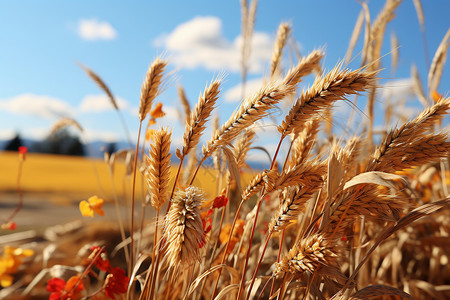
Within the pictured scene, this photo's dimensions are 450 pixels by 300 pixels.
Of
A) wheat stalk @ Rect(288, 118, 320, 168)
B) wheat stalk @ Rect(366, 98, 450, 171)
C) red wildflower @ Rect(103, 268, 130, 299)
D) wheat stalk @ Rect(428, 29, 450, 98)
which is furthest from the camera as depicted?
wheat stalk @ Rect(428, 29, 450, 98)

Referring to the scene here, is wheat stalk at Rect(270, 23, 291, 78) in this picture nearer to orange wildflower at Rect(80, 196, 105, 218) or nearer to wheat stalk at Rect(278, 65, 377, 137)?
wheat stalk at Rect(278, 65, 377, 137)

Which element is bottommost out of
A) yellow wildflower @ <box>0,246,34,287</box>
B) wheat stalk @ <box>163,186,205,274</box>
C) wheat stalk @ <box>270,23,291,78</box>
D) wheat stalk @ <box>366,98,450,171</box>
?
yellow wildflower @ <box>0,246,34,287</box>

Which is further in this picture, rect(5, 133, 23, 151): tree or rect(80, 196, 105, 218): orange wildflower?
rect(5, 133, 23, 151): tree

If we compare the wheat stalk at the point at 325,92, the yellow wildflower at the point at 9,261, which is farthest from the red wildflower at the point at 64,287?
the wheat stalk at the point at 325,92

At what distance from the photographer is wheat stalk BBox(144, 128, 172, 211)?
87cm

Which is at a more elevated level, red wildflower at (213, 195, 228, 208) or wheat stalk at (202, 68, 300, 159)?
wheat stalk at (202, 68, 300, 159)

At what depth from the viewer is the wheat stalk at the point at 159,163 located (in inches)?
34.2

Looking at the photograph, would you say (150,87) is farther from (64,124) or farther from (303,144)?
(64,124)

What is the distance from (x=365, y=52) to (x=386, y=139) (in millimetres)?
1132

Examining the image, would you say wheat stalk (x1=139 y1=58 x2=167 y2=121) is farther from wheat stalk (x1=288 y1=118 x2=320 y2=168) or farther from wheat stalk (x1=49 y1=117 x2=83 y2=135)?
wheat stalk (x1=49 y1=117 x2=83 y2=135)

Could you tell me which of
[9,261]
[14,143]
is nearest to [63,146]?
[14,143]

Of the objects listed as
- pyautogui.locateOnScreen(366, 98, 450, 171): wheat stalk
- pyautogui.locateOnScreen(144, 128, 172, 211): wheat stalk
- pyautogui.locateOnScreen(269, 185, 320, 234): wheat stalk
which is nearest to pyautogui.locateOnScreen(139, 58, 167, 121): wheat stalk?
pyautogui.locateOnScreen(144, 128, 172, 211): wheat stalk

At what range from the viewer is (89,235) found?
321 centimetres

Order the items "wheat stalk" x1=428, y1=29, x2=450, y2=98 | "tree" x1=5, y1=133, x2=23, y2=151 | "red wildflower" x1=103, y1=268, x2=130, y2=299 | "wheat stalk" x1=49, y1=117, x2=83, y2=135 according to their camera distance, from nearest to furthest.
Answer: "red wildflower" x1=103, y1=268, x2=130, y2=299 < "wheat stalk" x1=49, y1=117, x2=83, y2=135 < "wheat stalk" x1=428, y1=29, x2=450, y2=98 < "tree" x1=5, y1=133, x2=23, y2=151
